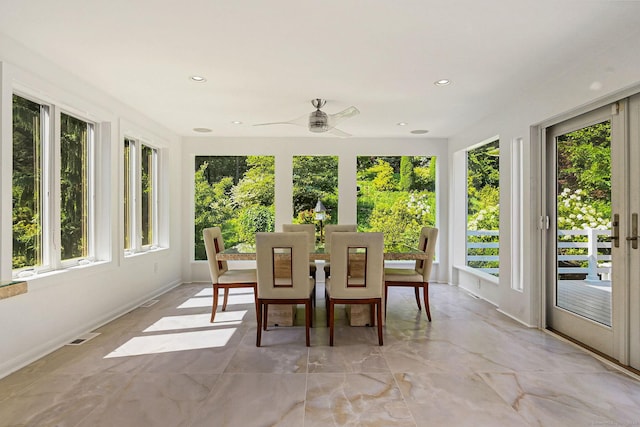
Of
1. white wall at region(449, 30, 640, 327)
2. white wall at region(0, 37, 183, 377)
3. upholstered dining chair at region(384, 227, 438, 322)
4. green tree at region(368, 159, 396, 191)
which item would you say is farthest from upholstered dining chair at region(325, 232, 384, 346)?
green tree at region(368, 159, 396, 191)

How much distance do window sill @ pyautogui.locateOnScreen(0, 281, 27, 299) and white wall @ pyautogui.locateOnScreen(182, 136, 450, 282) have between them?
4.72m

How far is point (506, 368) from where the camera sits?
270 centimetres

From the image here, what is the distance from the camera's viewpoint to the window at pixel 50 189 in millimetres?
2936

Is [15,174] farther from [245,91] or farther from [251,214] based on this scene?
[251,214]

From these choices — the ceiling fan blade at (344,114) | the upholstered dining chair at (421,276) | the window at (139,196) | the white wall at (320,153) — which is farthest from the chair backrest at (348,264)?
the white wall at (320,153)

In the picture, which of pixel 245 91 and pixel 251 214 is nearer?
pixel 245 91

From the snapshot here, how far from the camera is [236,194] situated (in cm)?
→ 656

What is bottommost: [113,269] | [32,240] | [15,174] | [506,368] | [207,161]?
[506,368]

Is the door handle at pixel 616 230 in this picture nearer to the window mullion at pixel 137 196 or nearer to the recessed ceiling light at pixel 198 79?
the recessed ceiling light at pixel 198 79

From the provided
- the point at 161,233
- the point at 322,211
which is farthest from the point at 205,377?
the point at 161,233

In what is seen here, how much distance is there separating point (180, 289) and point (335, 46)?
4.24 meters

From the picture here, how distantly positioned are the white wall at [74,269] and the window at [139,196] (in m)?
0.19

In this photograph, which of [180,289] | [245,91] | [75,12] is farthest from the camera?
[180,289]

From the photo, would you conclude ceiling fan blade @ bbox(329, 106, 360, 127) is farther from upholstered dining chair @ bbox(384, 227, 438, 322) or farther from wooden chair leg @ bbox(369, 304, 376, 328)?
wooden chair leg @ bbox(369, 304, 376, 328)
